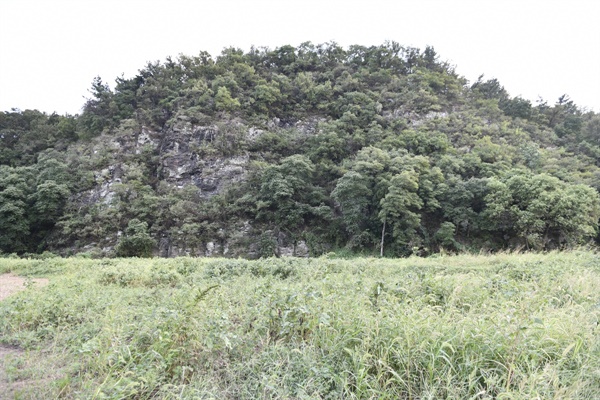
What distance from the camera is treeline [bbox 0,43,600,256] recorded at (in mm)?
20047

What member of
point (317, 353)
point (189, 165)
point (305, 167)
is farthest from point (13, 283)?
point (189, 165)

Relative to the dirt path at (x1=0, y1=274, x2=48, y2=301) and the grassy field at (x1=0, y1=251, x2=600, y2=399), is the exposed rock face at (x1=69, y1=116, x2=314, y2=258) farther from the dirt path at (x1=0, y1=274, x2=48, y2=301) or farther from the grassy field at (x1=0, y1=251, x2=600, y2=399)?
the grassy field at (x1=0, y1=251, x2=600, y2=399)

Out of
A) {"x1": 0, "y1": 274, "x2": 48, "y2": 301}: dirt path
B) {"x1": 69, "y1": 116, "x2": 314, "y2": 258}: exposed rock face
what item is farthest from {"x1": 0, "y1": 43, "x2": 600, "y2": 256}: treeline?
{"x1": 0, "y1": 274, "x2": 48, "y2": 301}: dirt path

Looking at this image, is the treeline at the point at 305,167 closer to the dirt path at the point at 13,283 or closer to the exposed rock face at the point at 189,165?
the exposed rock face at the point at 189,165

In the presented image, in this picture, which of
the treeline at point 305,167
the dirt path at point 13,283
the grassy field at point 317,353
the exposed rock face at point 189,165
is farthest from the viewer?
the exposed rock face at point 189,165

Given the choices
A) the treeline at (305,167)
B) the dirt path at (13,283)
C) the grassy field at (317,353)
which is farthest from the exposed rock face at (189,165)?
the grassy field at (317,353)

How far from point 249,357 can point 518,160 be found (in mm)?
31854

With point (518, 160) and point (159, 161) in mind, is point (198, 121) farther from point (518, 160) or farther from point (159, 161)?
point (518, 160)

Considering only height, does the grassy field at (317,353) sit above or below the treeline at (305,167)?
below

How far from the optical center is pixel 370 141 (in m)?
29.3

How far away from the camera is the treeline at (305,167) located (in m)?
20.0

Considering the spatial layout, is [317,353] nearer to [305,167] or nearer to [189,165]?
[305,167]

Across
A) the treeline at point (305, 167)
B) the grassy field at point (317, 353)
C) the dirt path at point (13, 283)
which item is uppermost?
the treeline at point (305, 167)

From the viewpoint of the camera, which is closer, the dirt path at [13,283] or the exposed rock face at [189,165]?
the dirt path at [13,283]
